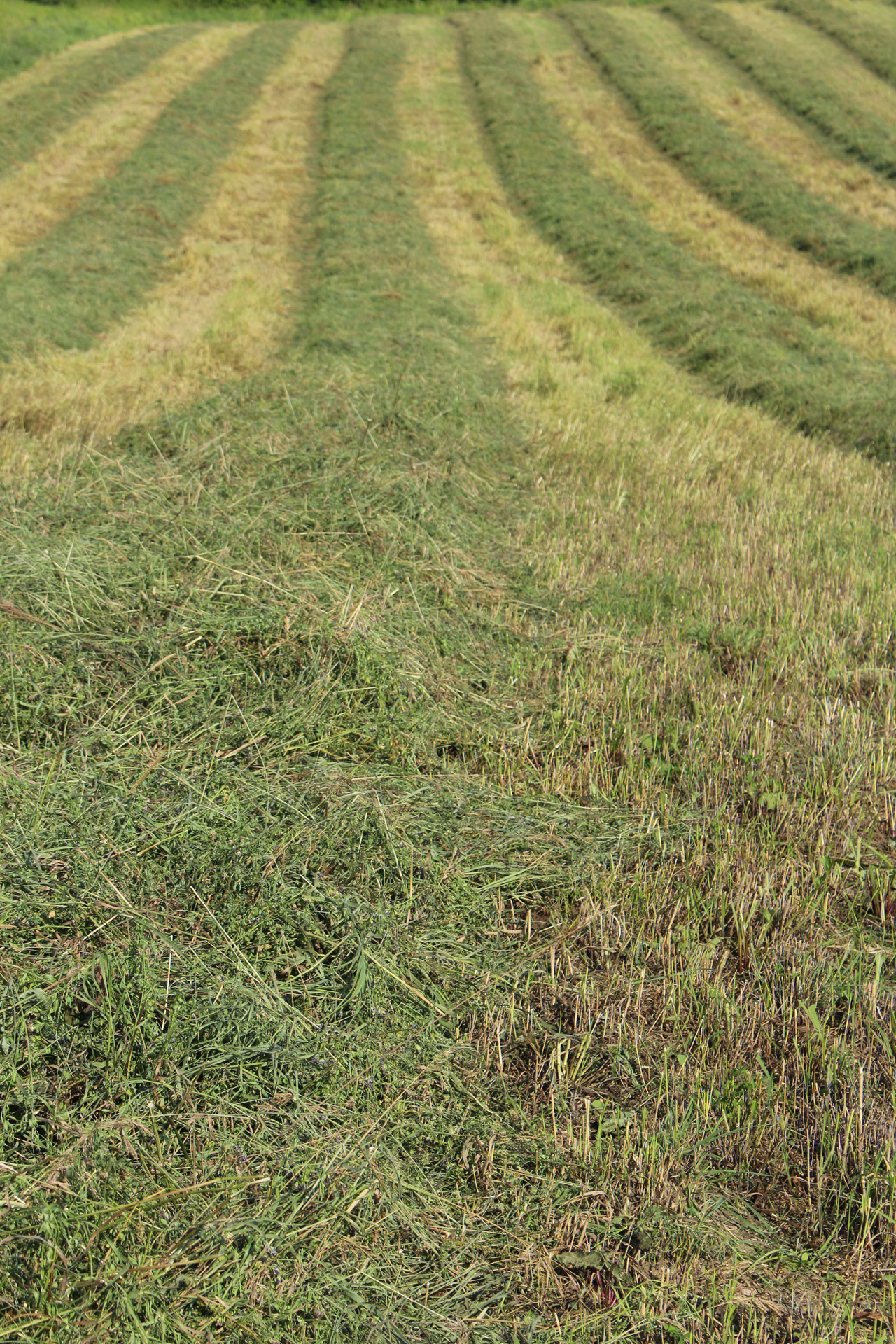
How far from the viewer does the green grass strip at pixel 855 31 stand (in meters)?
20.5

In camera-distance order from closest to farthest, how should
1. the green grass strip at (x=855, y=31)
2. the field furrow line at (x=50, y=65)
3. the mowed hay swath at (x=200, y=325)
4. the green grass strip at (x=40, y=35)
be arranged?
the mowed hay swath at (x=200, y=325), the field furrow line at (x=50, y=65), the green grass strip at (x=40, y=35), the green grass strip at (x=855, y=31)

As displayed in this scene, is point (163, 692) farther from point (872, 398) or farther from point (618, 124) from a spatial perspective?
point (618, 124)

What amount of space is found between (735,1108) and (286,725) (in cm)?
187

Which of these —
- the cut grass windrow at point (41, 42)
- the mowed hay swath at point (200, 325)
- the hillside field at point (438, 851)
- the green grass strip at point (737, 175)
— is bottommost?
the hillside field at point (438, 851)

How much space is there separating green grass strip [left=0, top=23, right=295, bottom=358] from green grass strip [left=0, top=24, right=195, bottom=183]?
5.58 ft

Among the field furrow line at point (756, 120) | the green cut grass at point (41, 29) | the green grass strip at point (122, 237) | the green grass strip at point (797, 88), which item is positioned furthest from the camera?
the green cut grass at point (41, 29)

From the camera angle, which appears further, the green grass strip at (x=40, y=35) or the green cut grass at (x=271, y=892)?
the green grass strip at (x=40, y=35)

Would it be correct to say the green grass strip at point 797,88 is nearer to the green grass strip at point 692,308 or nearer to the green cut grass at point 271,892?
the green grass strip at point 692,308

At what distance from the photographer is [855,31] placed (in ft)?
73.3

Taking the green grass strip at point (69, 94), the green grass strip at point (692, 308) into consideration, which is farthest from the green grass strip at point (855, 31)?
the green grass strip at point (69, 94)

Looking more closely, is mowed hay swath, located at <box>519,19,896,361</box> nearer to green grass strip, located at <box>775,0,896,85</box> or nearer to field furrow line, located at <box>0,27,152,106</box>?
green grass strip, located at <box>775,0,896,85</box>

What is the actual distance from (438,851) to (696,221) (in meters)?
13.5

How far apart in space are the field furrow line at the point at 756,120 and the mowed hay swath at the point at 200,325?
8.24 metres

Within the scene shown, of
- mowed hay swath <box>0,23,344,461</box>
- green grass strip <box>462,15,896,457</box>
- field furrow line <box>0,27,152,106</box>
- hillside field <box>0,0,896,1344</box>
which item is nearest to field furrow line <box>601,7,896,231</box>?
green grass strip <box>462,15,896,457</box>
